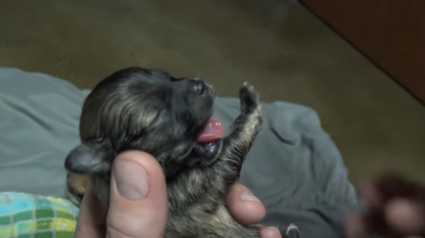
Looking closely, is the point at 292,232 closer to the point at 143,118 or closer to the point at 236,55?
the point at 143,118

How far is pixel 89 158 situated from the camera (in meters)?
1.27

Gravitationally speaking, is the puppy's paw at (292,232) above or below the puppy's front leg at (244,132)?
below

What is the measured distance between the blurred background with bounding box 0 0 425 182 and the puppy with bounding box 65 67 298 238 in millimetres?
1858

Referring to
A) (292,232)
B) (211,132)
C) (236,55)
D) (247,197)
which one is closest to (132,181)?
(211,132)

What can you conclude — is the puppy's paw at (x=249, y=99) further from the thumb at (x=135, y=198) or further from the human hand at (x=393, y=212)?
the thumb at (x=135, y=198)

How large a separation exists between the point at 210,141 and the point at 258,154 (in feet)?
3.45

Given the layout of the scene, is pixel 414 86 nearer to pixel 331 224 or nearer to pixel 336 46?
pixel 336 46

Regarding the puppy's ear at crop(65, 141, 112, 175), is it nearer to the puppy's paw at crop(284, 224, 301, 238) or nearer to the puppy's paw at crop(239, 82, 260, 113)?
the puppy's paw at crop(239, 82, 260, 113)

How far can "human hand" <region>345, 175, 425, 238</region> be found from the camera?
1.42 meters

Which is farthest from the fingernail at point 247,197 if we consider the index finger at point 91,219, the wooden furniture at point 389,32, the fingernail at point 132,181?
the wooden furniture at point 389,32

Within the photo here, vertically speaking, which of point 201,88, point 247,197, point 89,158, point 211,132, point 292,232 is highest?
point 201,88

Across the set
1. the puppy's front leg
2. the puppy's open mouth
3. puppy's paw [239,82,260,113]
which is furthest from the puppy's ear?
puppy's paw [239,82,260,113]

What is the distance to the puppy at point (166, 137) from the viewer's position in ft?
4.45

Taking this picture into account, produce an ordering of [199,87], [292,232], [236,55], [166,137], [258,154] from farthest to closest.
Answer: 1. [236,55]
2. [258,154]
3. [292,232]
4. [199,87]
5. [166,137]
